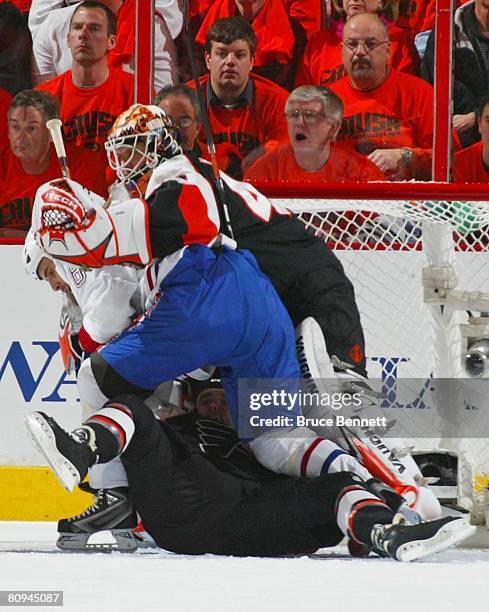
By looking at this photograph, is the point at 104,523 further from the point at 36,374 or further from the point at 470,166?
the point at 470,166

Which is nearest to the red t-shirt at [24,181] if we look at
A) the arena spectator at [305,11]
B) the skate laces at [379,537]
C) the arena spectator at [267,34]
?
the arena spectator at [267,34]

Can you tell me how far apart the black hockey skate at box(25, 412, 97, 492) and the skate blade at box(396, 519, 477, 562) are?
665 millimetres

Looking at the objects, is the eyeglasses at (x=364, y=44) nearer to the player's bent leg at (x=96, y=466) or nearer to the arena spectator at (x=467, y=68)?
the arena spectator at (x=467, y=68)

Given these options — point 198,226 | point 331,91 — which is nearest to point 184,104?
point 331,91

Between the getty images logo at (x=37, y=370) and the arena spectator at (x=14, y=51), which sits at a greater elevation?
the arena spectator at (x=14, y=51)

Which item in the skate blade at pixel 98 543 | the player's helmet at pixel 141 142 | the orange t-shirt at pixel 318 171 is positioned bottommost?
the skate blade at pixel 98 543

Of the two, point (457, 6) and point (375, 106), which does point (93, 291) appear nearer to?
point (375, 106)

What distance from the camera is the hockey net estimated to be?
3.17 m

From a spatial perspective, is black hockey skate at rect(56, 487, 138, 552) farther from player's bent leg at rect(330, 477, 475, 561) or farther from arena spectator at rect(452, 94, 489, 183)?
arena spectator at rect(452, 94, 489, 183)

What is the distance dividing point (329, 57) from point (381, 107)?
0.77 feet

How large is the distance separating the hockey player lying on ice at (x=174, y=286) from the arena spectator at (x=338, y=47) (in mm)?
1084

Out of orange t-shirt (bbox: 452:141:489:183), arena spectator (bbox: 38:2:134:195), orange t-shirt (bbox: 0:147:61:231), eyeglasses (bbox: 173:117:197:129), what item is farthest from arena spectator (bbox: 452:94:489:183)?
orange t-shirt (bbox: 0:147:61:231)

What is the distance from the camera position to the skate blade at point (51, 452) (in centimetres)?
228

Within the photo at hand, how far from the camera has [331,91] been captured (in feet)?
12.1
